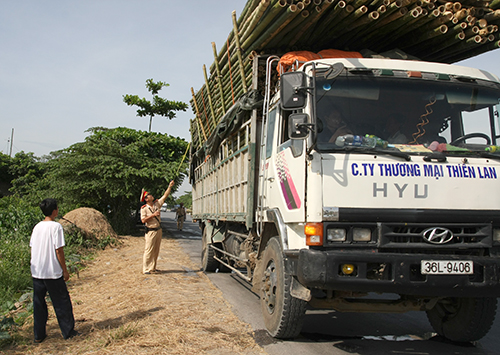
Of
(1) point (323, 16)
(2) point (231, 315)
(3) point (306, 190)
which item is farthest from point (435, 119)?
(2) point (231, 315)

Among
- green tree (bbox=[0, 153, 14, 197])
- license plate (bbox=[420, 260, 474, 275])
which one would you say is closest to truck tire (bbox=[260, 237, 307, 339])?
license plate (bbox=[420, 260, 474, 275])

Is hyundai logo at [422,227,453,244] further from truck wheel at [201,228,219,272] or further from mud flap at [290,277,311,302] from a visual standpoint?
truck wheel at [201,228,219,272]

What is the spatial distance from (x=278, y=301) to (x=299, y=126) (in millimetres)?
1751

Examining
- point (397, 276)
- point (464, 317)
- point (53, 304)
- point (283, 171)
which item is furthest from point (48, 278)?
point (464, 317)

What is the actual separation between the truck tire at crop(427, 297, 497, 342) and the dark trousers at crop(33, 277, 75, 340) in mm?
3847

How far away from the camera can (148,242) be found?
839 cm

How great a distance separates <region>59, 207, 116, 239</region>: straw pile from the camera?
1340 cm

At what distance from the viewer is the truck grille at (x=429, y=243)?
137 inches

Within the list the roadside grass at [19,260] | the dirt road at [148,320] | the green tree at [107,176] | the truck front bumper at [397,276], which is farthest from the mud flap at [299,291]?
the green tree at [107,176]

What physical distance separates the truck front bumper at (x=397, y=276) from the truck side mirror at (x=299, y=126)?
40.5 inches

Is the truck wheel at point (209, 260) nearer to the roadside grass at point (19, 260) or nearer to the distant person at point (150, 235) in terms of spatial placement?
the distant person at point (150, 235)

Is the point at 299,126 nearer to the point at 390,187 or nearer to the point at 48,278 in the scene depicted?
the point at 390,187

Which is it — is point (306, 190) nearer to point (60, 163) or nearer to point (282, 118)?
point (282, 118)

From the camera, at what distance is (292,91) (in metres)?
3.84
